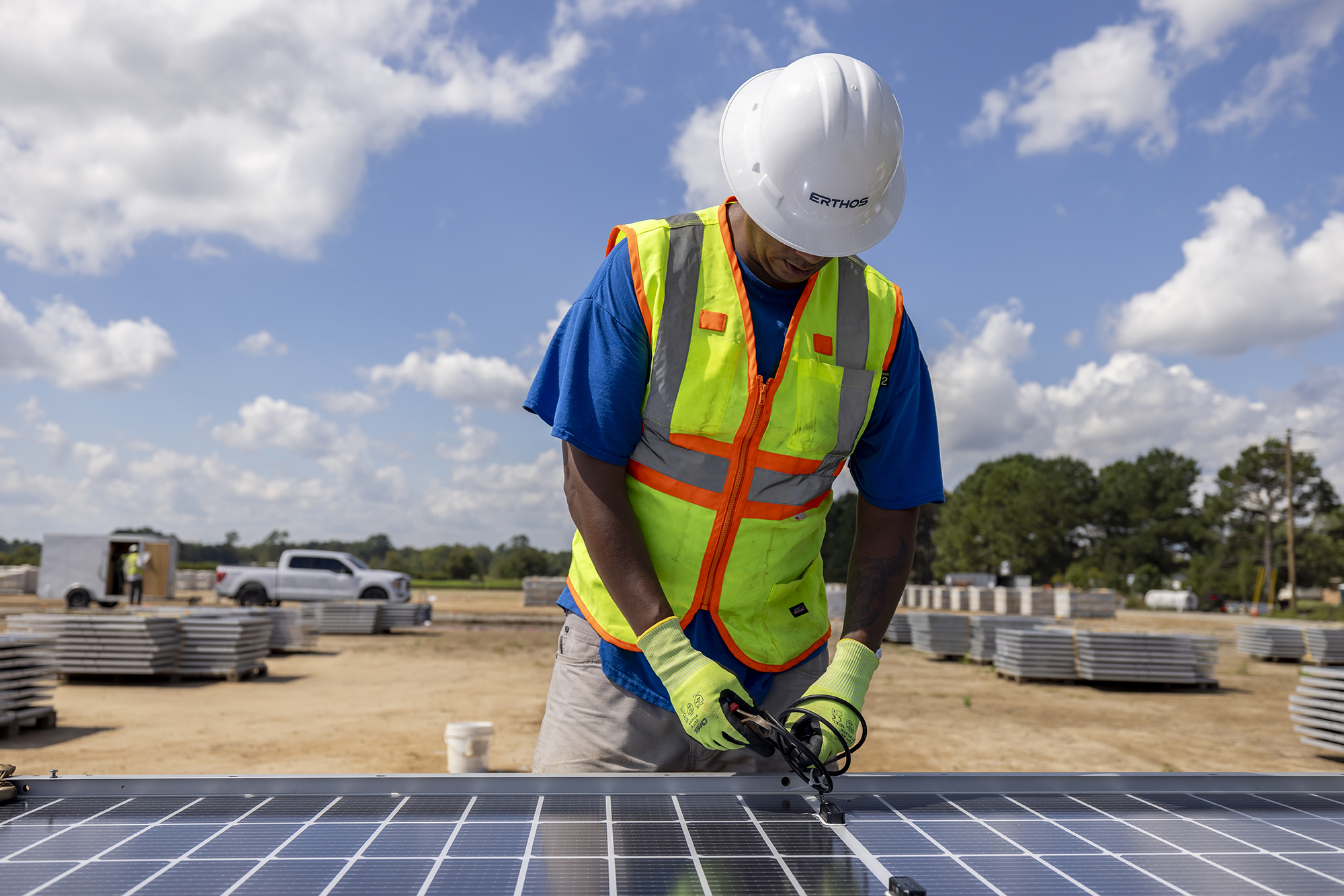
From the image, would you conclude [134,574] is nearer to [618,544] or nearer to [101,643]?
[101,643]

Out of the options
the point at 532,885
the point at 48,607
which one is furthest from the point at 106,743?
the point at 48,607

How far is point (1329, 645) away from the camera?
1827cm

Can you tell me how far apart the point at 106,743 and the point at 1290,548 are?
56.2 meters

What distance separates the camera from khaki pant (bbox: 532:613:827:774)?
2334 mm

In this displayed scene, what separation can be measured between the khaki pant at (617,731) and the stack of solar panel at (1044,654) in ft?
46.5

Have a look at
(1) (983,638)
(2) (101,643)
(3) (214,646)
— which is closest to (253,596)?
(3) (214,646)

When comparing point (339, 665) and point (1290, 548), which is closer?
point (339, 665)

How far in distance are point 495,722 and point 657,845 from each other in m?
9.31

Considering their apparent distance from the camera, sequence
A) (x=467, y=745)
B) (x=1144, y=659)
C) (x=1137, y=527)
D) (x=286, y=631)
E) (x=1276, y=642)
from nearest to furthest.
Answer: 1. (x=467, y=745)
2. (x=1144, y=659)
3. (x=286, y=631)
4. (x=1276, y=642)
5. (x=1137, y=527)

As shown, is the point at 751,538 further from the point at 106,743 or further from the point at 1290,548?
the point at 1290,548

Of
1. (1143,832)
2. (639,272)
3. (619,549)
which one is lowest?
(1143,832)

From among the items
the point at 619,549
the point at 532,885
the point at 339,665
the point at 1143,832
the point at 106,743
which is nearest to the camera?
the point at 532,885

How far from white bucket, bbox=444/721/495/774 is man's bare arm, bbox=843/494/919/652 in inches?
184

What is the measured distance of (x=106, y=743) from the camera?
8750mm
